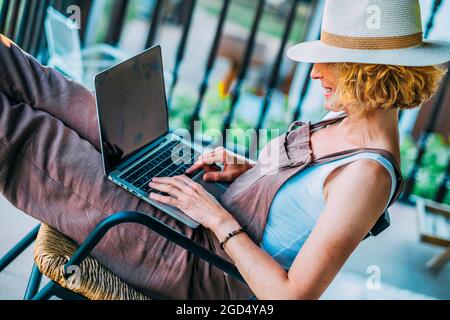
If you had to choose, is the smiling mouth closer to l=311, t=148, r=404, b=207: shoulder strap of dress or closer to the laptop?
l=311, t=148, r=404, b=207: shoulder strap of dress

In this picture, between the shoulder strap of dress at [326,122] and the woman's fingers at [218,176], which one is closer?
the shoulder strap of dress at [326,122]

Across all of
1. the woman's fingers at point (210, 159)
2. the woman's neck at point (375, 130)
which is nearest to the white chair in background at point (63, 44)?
the woman's fingers at point (210, 159)

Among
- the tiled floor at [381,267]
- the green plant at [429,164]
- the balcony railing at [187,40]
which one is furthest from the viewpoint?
the green plant at [429,164]

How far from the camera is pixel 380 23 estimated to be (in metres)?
1.37

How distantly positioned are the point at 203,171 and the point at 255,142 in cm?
162

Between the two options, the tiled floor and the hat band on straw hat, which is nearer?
the hat band on straw hat

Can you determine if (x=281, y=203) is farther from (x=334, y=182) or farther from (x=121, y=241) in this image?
(x=121, y=241)

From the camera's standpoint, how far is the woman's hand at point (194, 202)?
1.44 metres

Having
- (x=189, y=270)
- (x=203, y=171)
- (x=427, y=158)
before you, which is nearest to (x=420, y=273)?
(x=427, y=158)

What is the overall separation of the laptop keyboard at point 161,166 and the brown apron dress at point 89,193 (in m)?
0.06

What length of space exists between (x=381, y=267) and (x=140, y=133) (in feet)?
5.34

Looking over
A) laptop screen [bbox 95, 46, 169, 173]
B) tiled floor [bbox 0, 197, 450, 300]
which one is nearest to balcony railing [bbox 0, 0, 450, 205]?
tiled floor [bbox 0, 197, 450, 300]

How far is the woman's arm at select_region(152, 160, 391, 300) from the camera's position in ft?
4.14

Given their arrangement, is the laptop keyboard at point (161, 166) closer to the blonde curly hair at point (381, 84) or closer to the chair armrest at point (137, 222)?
the chair armrest at point (137, 222)
